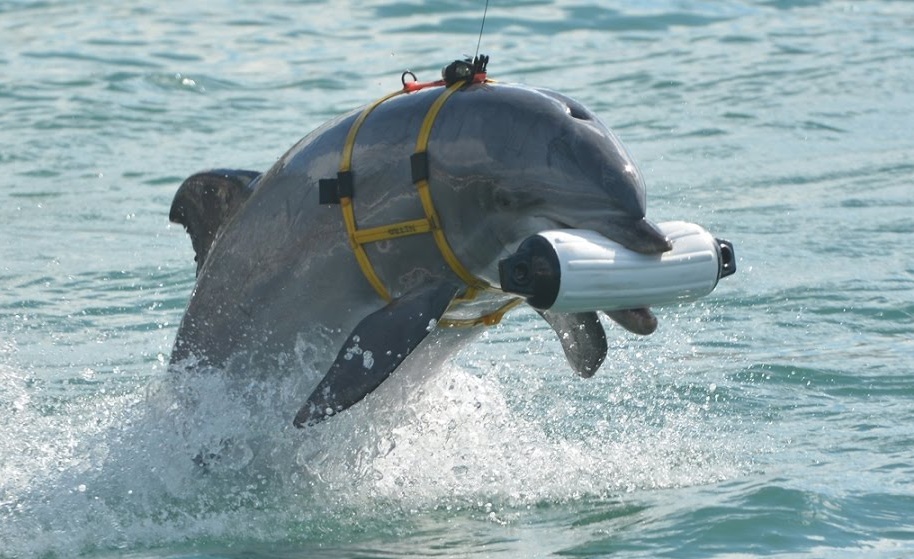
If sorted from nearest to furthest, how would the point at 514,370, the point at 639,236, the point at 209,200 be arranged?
the point at 639,236, the point at 209,200, the point at 514,370

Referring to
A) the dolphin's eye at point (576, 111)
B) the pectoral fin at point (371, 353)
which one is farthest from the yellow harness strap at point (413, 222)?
the dolphin's eye at point (576, 111)

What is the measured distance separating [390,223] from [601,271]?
4.11ft

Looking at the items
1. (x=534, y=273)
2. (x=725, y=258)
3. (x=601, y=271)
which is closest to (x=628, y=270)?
(x=601, y=271)

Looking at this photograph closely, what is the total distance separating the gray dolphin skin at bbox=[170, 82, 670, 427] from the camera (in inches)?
294

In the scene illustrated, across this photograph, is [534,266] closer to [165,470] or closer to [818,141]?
[165,470]

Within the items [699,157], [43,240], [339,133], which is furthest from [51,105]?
[339,133]

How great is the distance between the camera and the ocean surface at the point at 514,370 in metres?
7.90

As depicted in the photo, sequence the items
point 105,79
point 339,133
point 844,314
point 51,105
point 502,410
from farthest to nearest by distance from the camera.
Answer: point 105,79, point 51,105, point 844,314, point 502,410, point 339,133

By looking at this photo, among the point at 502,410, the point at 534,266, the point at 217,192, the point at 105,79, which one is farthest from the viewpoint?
the point at 105,79

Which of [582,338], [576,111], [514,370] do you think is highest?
[576,111]

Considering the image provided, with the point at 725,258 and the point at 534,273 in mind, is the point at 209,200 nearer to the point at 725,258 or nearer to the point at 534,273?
the point at 534,273

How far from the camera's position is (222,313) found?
859 cm

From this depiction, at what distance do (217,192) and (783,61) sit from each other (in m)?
15.5

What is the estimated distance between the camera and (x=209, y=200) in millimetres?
8797
